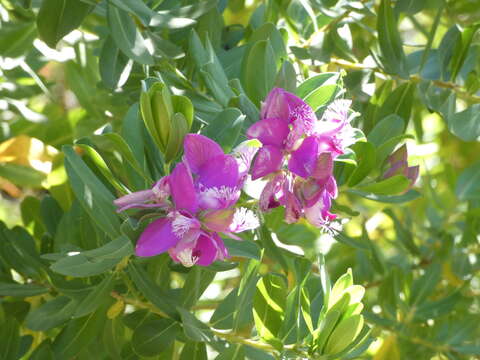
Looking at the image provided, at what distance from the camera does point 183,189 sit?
749 mm

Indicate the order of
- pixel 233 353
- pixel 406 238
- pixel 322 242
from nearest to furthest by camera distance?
pixel 233 353 < pixel 322 242 < pixel 406 238

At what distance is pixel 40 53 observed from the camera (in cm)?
134

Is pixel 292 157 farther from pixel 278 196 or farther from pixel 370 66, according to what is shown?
pixel 370 66

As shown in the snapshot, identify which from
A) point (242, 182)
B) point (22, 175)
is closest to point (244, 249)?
point (242, 182)

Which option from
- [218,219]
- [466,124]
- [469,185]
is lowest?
[469,185]

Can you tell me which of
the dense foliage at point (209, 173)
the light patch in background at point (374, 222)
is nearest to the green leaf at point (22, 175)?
the dense foliage at point (209, 173)

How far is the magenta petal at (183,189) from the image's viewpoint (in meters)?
0.75

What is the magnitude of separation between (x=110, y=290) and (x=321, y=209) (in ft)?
1.03

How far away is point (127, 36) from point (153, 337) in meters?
0.39

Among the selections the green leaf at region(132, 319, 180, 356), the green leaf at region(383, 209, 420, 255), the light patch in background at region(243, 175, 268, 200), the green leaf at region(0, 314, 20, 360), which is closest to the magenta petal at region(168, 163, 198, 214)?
the light patch in background at region(243, 175, 268, 200)

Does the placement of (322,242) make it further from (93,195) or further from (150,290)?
(93,195)

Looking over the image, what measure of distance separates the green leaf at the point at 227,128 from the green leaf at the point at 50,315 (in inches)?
13.3

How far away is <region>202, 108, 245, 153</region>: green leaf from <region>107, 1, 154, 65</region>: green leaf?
0.65 feet

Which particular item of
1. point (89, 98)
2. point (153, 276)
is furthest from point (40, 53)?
point (153, 276)
